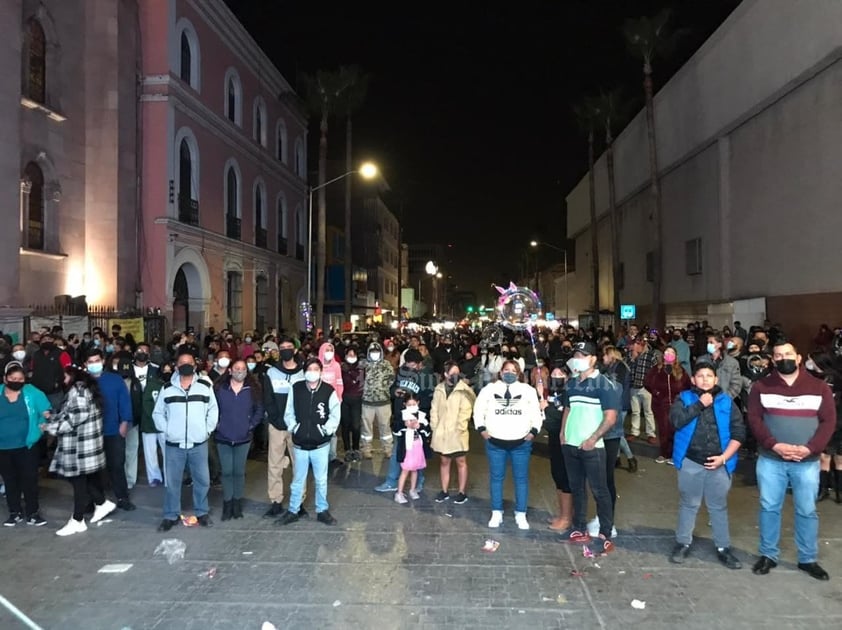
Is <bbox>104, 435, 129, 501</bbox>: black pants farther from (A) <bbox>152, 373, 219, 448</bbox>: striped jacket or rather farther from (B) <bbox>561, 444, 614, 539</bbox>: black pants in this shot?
(B) <bbox>561, 444, 614, 539</bbox>: black pants

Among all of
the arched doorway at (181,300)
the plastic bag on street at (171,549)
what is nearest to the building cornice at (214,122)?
the arched doorway at (181,300)

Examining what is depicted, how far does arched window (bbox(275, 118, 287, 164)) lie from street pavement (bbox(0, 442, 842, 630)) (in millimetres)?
29450

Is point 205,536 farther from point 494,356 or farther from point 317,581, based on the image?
point 494,356

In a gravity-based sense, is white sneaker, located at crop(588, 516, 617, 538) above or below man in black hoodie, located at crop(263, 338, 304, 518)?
below

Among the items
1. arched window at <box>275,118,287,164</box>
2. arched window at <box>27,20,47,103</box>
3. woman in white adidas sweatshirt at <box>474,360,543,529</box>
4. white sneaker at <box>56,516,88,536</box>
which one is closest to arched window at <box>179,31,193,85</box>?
arched window at <box>27,20,47,103</box>

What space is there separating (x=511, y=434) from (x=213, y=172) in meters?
22.3

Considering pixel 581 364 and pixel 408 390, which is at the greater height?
pixel 581 364

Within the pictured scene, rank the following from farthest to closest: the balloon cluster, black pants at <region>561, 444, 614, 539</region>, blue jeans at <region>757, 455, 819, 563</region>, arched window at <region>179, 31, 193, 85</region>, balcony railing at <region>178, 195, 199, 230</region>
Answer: the balloon cluster, arched window at <region>179, 31, 193, 85</region>, balcony railing at <region>178, 195, 199, 230</region>, black pants at <region>561, 444, 614, 539</region>, blue jeans at <region>757, 455, 819, 563</region>

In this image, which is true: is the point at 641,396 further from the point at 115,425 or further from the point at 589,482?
the point at 115,425

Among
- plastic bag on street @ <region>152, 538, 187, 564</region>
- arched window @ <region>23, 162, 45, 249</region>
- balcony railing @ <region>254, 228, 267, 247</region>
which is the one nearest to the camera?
plastic bag on street @ <region>152, 538, 187, 564</region>

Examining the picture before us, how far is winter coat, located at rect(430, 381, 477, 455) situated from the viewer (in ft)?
25.3

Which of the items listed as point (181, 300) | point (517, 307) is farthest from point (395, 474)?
point (517, 307)

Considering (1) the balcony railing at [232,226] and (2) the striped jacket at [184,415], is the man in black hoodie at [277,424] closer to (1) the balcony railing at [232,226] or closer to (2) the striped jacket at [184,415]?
(2) the striped jacket at [184,415]

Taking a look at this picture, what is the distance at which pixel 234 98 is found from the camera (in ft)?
93.8
